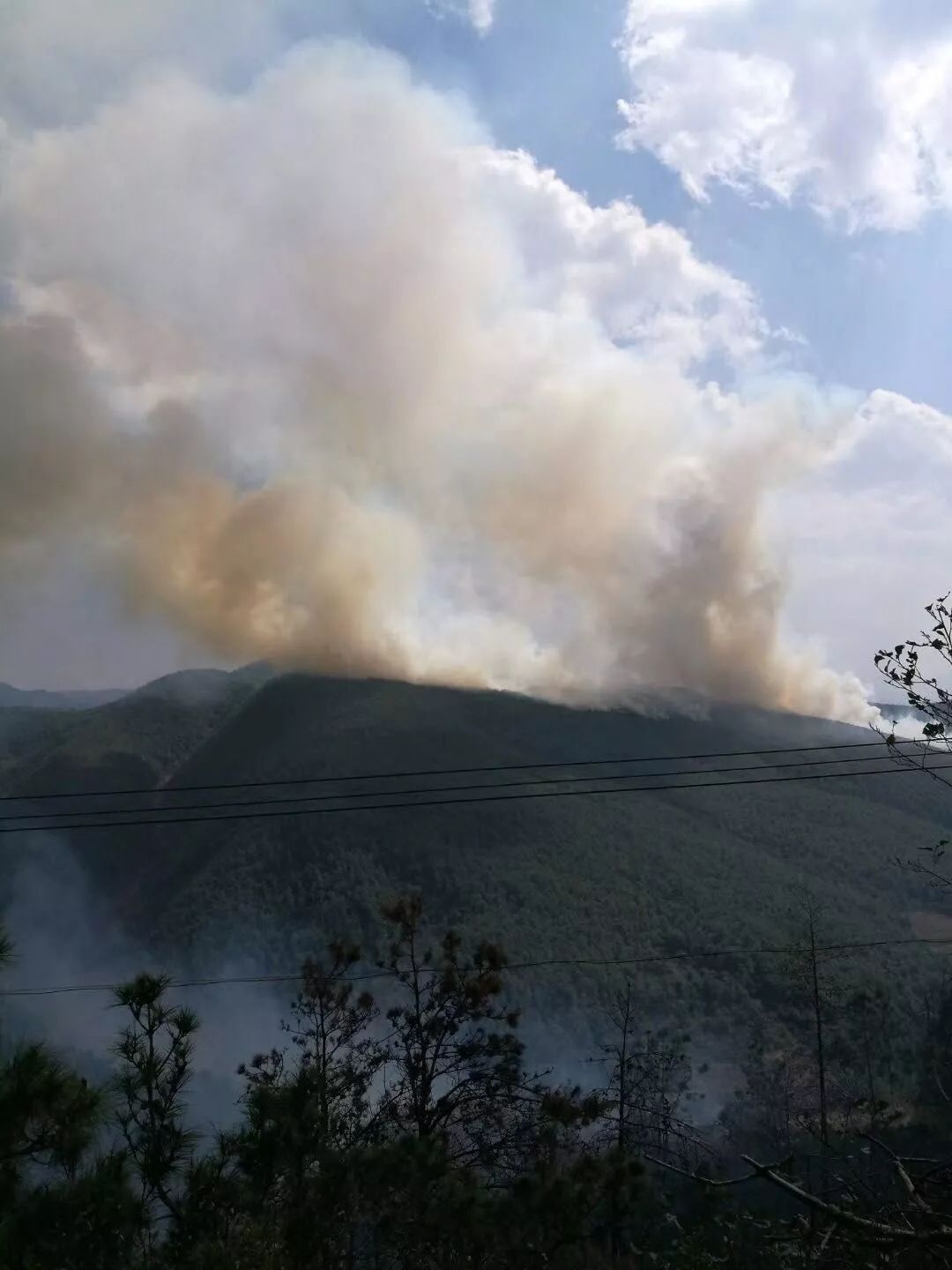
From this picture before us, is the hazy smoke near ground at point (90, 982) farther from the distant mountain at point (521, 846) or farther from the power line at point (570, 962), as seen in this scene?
the distant mountain at point (521, 846)

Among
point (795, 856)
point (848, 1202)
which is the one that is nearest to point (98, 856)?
point (795, 856)

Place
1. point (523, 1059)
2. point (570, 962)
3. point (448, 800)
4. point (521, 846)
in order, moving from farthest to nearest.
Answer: point (521, 846) → point (448, 800) → point (570, 962) → point (523, 1059)

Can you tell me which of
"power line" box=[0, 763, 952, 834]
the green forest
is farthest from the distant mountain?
"power line" box=[0, 763, 952, 834]

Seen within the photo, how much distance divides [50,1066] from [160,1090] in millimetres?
3250

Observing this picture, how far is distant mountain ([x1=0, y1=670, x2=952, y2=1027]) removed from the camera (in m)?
109

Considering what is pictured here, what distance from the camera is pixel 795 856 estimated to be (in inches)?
5172

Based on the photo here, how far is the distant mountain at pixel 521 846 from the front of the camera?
109 metres

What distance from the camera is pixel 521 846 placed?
129875 mm

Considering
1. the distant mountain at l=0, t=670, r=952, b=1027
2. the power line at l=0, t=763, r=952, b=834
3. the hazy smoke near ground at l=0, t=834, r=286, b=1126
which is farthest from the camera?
the distant mountain at l=0, t=670, r=952, b=1027

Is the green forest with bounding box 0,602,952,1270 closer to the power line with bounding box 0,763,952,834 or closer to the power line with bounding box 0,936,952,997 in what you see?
the power line with bounding box 0,936,952,997

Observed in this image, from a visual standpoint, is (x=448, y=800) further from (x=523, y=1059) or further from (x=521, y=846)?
(x=521, y=846)

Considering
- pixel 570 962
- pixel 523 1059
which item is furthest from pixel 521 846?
pixel 523 1059

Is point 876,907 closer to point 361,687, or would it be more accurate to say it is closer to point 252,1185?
point 361,687

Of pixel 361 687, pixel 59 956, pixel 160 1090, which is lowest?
pixel 59 956
